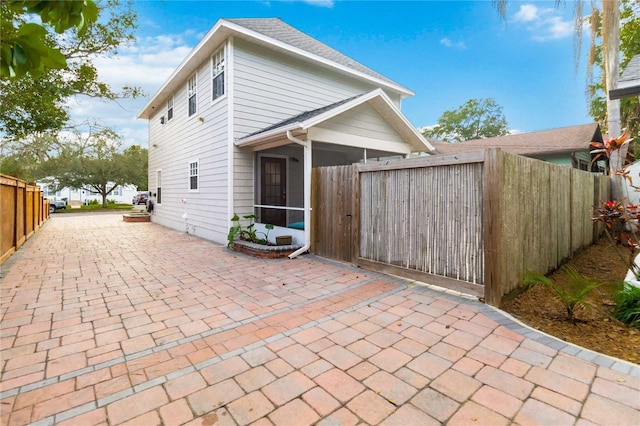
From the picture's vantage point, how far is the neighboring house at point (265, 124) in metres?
7.31

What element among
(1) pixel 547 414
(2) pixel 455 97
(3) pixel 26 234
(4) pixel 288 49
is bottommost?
(1) pixel 547 414

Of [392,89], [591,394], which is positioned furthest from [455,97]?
[591,394]

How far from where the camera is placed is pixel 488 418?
1879 mm

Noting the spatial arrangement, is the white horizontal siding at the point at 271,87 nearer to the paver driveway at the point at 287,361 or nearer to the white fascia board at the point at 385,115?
the white fascia board at the point at 385,115

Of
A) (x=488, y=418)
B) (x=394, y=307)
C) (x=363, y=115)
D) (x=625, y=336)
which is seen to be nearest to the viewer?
(x=488, y=418)

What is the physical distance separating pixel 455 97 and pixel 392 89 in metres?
20.7

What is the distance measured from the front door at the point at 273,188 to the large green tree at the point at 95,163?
74.1 feet

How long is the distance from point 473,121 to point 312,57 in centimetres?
2927

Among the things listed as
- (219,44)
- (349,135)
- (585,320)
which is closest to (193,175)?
(219,44)

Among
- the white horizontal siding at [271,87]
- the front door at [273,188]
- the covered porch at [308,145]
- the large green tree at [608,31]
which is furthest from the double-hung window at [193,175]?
the large green tree at [608,31]

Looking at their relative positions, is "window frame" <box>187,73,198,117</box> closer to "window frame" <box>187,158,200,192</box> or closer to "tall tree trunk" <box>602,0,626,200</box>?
"window frame" <box>187,158,200,192</box>

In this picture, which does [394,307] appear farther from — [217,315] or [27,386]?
[27,386]

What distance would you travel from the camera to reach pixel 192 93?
33.5 feet

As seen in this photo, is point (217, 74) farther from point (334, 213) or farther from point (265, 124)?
point (334, 213)
